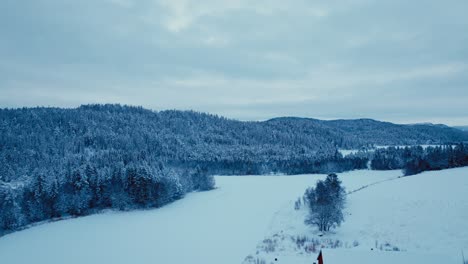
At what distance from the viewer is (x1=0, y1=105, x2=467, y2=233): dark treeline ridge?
172ft

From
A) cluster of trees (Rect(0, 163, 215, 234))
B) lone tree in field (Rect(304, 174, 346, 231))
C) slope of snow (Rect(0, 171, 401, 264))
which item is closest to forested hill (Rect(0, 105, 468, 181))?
cluster of trees (Rect(0, 163, 215, 234))

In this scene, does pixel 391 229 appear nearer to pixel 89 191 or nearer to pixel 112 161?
pixel 89 191

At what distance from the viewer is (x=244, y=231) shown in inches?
1453

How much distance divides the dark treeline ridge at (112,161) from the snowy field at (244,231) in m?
4.52

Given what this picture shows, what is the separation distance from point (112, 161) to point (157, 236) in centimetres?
5255

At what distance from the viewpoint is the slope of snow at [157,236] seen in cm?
3088

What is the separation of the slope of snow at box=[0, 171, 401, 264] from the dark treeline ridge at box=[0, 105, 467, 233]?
14.3 feet

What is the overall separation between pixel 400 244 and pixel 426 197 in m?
15.7

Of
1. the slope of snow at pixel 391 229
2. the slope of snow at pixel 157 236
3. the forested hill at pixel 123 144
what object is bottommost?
the slope of snow at pixel 157 236

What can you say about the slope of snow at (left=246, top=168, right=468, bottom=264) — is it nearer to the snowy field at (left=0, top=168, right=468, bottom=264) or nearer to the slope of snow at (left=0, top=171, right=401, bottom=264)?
the snowy field at (left=0, top=168, right=468, bottom=264)

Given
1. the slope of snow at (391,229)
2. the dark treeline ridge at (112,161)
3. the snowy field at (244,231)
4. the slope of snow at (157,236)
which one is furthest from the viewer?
the dark treeline ridge at (112,161)

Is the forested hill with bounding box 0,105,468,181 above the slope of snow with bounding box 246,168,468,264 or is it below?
above

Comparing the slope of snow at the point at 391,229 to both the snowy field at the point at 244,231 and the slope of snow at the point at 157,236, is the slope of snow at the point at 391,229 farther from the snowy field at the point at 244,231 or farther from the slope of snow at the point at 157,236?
the slope of snow at the point at 157,236

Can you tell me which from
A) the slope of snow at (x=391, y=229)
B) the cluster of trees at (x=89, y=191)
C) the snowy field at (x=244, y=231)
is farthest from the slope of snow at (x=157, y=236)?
the slope of snow at (x=391, y=229)
